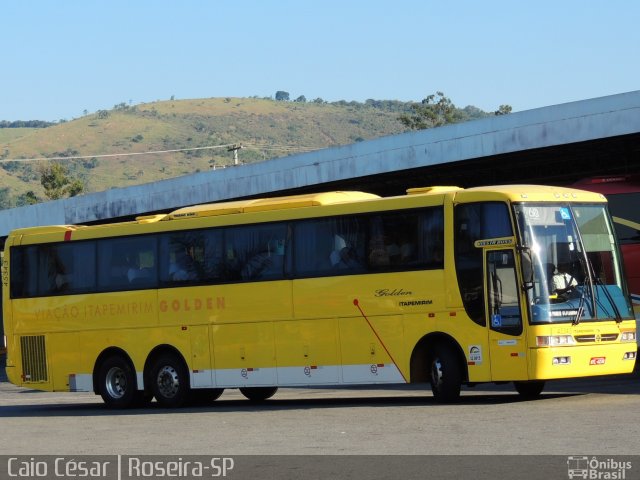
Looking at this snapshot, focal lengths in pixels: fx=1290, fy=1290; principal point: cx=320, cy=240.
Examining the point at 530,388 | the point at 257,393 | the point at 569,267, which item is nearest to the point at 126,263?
the point at 257,393

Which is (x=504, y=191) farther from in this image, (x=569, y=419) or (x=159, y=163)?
(x=159, y=163)

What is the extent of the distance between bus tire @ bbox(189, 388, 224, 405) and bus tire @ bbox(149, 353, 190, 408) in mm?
336

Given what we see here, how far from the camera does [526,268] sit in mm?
18422

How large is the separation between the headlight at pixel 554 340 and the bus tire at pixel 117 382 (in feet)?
26.6

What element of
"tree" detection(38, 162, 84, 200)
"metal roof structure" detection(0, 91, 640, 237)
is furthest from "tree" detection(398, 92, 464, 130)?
"metal roof structure" detection(0, 91, 640, 237)

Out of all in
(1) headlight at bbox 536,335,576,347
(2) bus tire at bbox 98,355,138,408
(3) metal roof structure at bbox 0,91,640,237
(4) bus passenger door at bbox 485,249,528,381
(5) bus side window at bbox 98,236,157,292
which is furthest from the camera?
(3) metal roof structure at bbox 0,91,640,237

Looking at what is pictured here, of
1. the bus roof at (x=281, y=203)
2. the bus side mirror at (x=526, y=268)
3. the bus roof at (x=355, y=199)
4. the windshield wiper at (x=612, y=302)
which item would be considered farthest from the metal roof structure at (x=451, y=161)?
the bus side mirror at (x=526, y=268)

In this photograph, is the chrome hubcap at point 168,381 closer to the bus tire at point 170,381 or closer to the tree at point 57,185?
the bus tire at point 170,381

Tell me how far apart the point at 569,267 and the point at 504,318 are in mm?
1245

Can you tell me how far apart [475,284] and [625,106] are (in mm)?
9119

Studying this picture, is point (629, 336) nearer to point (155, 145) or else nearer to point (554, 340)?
point (554, 340)

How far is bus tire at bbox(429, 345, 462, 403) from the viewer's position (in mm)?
19078

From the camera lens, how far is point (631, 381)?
76.4 ft

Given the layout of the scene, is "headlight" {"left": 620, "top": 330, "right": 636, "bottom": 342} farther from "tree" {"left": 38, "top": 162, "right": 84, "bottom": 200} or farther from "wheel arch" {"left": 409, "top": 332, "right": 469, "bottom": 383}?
"tree" {"left": 38, "top": 162, "right": 84, "bottom": 200}
